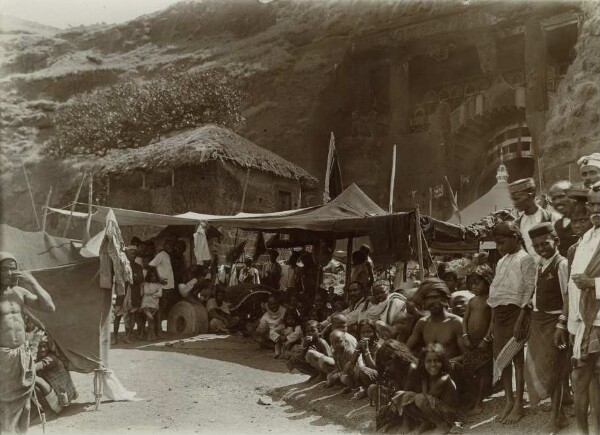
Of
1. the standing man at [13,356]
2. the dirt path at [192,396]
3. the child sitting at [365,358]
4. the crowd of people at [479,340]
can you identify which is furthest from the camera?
the child sitting at [365,358]

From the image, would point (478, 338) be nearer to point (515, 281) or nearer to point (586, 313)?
point (515, 281)

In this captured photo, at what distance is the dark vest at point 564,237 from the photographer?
235 inches

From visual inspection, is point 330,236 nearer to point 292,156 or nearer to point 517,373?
point 517,373

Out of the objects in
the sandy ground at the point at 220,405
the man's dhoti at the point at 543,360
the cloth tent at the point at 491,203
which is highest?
the cloth tent at the point at 491,203

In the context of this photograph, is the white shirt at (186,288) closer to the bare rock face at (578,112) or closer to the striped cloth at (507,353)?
the striped cloth at (507,353)

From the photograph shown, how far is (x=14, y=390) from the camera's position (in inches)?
239

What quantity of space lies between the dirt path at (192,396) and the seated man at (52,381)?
5.7 inches

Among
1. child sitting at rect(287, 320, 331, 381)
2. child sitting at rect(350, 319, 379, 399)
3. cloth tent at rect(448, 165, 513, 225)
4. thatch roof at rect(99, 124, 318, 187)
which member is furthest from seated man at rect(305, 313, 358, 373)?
thatch roof at rect(99, 124, 318, 187)

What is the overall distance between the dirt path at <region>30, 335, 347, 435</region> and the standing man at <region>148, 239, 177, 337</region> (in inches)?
39.7

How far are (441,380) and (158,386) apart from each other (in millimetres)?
3923

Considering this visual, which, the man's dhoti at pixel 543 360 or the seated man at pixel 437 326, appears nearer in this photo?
the man's dhoti at pixel 543 360

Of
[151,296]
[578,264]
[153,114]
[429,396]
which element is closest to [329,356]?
[429,396]

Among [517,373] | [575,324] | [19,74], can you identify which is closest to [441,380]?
[517,373]

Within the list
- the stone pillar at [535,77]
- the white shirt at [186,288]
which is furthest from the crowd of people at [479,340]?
the stone pillar at [535,77]
